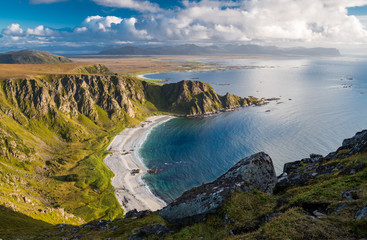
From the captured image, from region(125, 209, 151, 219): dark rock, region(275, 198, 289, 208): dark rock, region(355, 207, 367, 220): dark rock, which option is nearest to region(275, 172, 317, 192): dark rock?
region(275, 198, 289, 208): dark rock


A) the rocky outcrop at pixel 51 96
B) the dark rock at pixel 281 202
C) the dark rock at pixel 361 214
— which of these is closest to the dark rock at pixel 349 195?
the dark rock at pixel 361 214

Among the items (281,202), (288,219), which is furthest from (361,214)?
(281,202)

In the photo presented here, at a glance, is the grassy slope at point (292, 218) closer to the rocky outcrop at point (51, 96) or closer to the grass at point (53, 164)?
the grass at point (53, 164)

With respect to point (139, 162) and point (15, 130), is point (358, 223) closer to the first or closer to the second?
point (139, 162)

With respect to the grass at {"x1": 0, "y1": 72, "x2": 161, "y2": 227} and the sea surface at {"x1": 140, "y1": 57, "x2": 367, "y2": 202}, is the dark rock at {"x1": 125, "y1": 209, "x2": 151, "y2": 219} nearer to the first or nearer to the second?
the grass at {"x1": 0, "y1": 72, "x2": 161, "y2": 227}

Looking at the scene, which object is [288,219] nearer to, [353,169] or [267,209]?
[267,209]
